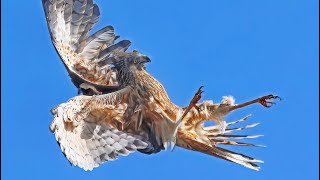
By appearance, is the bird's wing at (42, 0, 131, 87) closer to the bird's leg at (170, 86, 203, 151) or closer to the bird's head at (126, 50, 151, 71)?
the bird's head at (126, 50, 151, 71)

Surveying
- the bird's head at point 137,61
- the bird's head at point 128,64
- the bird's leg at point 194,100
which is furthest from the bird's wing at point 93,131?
the bird's leg at point 194,100

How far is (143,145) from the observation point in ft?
36.5

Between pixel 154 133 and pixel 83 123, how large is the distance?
27.3 inches

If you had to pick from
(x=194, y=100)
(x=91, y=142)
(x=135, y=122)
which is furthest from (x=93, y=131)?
(x=194, y=100)

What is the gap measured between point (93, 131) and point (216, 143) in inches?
47.1

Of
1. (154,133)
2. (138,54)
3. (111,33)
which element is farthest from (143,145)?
(111,33)

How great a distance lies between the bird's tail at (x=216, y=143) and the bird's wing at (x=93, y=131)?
442 millimetres

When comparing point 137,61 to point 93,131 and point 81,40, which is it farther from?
point 81,40

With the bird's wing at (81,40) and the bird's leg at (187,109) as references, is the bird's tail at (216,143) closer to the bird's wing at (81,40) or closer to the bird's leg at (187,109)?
the bird's leg at (187,109)

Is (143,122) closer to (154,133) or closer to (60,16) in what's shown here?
(154,133)

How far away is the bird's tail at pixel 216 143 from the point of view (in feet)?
36.9

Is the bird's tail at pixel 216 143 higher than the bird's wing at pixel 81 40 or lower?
lower

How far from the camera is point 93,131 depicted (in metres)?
11.3

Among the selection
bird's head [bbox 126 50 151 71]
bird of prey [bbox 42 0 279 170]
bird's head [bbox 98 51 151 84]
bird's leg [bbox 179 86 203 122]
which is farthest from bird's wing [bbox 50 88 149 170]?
bird's leg [bbox 179 86 203 122]
